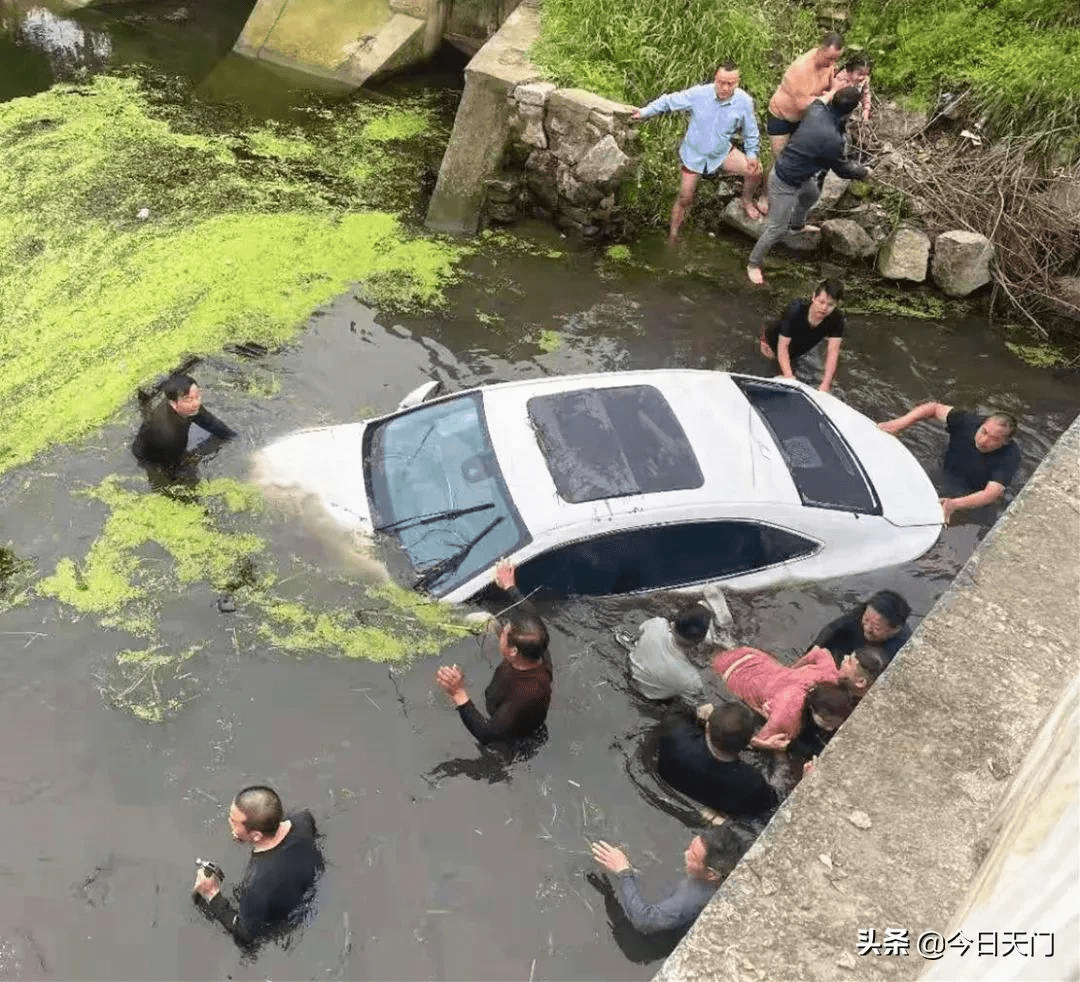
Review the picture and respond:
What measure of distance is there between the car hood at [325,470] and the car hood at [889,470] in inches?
124

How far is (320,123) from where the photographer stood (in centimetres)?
1088

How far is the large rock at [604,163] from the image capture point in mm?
9305

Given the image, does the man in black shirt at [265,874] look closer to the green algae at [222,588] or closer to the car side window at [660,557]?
the green algae at [222,588]

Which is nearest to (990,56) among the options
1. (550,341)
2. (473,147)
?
(473,147)

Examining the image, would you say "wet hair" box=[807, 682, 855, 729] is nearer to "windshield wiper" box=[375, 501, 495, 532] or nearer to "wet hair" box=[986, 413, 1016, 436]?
"windshield wiper" box=[375, 501, 495, 532]

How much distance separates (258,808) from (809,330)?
5489mm

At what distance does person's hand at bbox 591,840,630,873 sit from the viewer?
459cm

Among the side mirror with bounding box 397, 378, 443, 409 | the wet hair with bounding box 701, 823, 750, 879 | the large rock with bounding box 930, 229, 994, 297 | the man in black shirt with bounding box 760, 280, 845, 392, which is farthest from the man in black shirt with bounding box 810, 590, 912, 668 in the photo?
the large rock with bounding box 930, 229, 994, 297

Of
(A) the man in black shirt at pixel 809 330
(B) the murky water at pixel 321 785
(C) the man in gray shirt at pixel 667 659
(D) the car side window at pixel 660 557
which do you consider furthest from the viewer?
(A) the man in black shirt at pixel 809 330

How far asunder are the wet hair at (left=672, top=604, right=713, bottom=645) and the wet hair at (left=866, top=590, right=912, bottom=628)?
1040 mm

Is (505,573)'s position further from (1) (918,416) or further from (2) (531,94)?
(2) (531,94)

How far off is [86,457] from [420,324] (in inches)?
121

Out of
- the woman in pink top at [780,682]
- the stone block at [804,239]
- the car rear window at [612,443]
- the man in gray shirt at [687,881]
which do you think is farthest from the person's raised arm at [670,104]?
the man in gray shirt at [687,881]

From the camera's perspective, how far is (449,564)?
17.7ft
